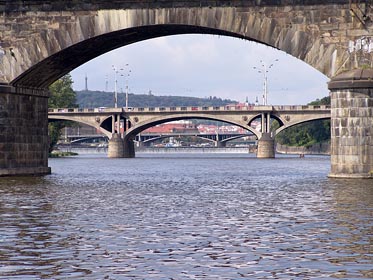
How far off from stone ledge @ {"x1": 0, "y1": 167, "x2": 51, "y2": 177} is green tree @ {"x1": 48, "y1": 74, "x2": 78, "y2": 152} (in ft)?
337

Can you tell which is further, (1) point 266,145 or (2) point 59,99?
(2) point 59,99

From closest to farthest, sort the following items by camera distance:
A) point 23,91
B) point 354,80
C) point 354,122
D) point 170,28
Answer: point 354,80, point 354,122, point 170,28, point 23,91

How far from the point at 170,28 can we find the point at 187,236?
31.8m

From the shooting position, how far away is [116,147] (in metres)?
164

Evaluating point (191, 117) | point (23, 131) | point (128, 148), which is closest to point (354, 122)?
point (23, 131)

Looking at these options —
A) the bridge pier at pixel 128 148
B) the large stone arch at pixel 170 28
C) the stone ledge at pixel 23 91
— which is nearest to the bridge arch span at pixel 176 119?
Answer: the bridge pier at pixel 128 148

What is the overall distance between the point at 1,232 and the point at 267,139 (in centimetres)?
13776

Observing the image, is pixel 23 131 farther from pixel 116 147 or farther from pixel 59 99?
pixel 59 99

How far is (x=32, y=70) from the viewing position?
2147 inches

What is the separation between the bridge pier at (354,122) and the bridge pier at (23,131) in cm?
1945

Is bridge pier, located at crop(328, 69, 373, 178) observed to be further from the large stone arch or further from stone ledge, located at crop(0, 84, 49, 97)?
stone ledge, located at crop(0, 84, 49, 97)

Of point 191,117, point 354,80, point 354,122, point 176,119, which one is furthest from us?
point 176,119

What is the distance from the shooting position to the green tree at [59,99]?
163m

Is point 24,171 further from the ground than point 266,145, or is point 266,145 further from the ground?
point 266,145
